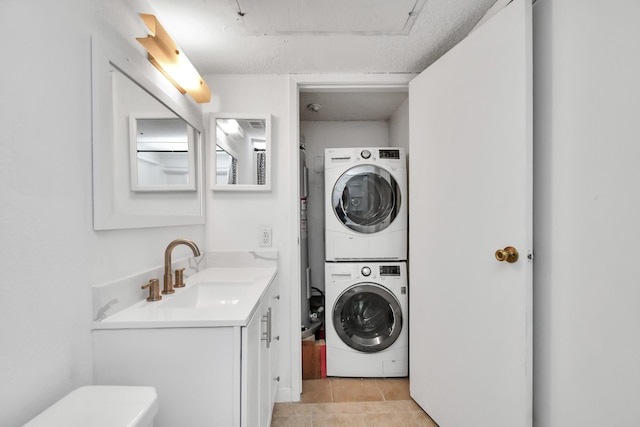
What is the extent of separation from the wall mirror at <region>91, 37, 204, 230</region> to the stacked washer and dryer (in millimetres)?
1026

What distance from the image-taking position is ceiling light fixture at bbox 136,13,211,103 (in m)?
1.15

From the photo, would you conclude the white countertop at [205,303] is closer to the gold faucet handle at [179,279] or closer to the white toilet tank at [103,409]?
the gold faucet handle at [179,279]

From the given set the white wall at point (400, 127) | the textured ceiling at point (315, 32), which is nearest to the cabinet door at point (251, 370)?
the textured ceiling at point (315, 32)

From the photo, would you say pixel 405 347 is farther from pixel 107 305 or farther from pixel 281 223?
pixel 107 305

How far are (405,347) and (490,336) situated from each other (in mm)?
999

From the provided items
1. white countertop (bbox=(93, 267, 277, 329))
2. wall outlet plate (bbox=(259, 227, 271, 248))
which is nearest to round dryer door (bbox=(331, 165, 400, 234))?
wall outlet plate (bbox=(259, 227, 271, 248))

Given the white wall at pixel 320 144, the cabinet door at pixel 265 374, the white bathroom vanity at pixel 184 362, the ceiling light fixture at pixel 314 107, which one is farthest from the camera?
the white wall at pixel 320 144

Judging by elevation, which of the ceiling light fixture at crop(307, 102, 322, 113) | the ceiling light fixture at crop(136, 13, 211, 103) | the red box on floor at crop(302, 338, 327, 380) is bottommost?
the red box on floor at crop(302, 338, 327, 380)

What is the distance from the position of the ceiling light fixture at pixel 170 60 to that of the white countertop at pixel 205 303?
1060 mm

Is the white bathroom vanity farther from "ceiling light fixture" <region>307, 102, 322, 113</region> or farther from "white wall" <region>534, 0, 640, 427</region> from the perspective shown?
"ceiling light fixture" <region>307, 102, 322, 113</region>

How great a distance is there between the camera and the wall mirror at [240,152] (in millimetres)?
1850

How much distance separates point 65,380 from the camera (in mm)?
802

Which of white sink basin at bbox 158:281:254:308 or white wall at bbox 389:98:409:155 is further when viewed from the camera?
white wall at bbox 389:98:409:155

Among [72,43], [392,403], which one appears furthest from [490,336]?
[72,43]
